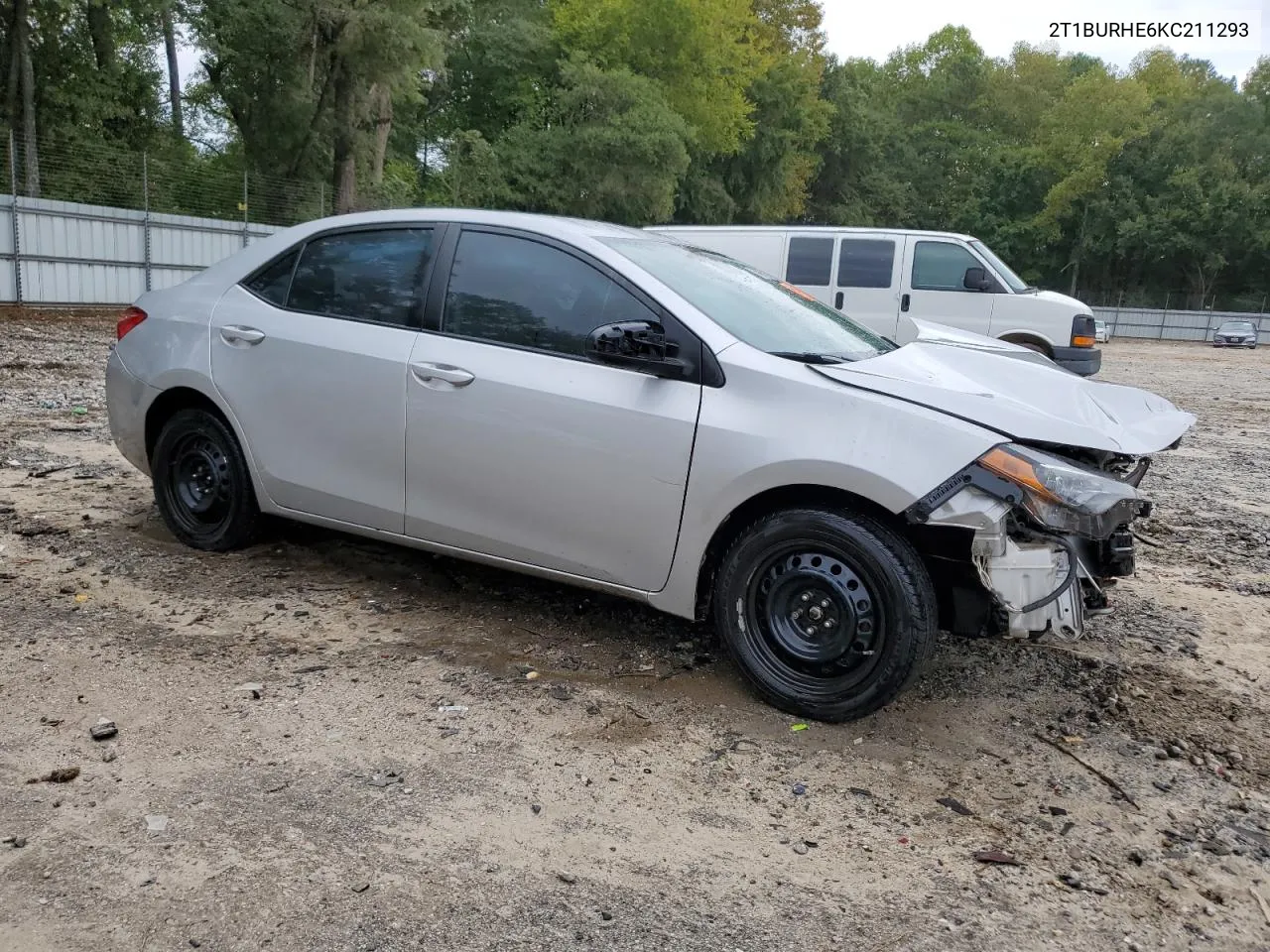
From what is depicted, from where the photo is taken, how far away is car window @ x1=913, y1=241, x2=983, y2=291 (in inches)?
471

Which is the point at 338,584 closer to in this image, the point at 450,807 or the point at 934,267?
the point at 450,807

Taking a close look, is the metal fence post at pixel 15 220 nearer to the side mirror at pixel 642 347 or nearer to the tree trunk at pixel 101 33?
the tree trunk at pixel 101 33

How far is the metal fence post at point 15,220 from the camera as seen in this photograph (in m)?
18.4

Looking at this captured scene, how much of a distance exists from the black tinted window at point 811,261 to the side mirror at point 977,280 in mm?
1561

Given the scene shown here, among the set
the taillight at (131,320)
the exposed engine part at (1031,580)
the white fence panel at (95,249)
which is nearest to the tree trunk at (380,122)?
the white fence panel at (95,249)

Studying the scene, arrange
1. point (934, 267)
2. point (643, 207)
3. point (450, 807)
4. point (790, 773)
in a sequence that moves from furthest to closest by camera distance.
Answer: point (643, 207) → point (934, 267) → point (790, 773) → point (450, 807)

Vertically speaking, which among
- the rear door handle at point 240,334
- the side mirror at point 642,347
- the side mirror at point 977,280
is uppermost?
the side mirror at point 977,280

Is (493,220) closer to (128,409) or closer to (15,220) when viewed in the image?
(128,409)

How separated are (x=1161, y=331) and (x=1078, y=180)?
36.3 feet

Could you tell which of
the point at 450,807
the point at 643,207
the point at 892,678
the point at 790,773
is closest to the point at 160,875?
the point at 450,807

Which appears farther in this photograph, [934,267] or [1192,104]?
[1192,104]

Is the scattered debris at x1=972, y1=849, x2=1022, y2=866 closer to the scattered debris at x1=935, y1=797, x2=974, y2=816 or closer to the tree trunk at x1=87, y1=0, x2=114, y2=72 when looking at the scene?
the scattered debris at x1=935, y1=797, x2=974, y2=816

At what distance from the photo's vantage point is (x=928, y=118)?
242 feet

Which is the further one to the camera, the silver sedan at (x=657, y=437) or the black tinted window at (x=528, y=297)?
the black tinted window at (x=528, y=297)
